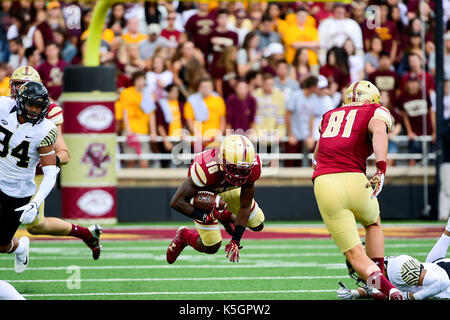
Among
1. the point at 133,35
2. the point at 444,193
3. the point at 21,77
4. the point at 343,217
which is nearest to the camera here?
the point at 343,217

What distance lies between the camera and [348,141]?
6715 millimetres

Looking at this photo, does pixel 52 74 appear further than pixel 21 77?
Yes

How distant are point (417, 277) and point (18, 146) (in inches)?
126

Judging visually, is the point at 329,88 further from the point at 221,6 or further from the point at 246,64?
the point at 221,6

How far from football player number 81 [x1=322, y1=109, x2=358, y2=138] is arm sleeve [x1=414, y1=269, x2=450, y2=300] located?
114cm

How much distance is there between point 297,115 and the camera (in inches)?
520

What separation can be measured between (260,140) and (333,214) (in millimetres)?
6541

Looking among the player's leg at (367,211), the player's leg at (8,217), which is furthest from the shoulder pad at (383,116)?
the player's leg at (8,217)

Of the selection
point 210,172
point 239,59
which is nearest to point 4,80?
point 239,59

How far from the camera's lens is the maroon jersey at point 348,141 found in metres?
6.70

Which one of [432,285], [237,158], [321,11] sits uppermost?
[321,11]

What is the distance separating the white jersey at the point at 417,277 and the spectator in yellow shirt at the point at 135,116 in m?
6.64

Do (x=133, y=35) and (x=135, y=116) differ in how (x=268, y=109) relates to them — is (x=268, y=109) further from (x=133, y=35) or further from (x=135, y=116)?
(x=133, y=35)
